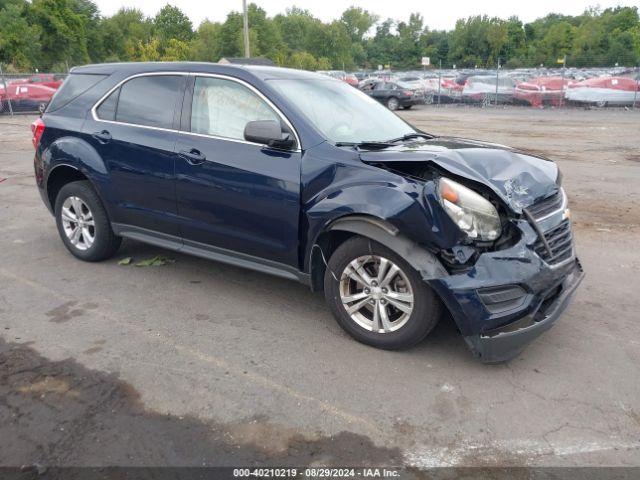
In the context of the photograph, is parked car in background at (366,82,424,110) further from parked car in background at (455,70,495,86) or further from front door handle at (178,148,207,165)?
front door handle at (178,148,207,165)

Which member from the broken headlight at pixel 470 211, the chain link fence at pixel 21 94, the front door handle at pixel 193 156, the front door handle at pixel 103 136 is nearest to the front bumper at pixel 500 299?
the broken headlight at pixel 470 211

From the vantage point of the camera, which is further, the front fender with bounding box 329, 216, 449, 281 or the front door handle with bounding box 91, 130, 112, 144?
the front door handle with bounding box 91, 130, 112, 144

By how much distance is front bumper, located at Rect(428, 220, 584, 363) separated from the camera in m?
3.35

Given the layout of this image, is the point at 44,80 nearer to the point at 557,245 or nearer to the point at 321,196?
the point at 321,196

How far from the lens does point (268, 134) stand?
4020 millimetres

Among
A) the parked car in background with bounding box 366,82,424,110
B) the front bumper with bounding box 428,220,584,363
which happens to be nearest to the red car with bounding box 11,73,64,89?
the parked car in background with bounding box 366,82,424,110

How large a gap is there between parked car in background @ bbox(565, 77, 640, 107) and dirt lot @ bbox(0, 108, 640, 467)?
79.2ft

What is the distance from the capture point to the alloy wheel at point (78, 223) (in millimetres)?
5426

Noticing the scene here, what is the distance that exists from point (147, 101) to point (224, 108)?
86cm

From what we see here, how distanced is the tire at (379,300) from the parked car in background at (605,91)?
87.9 ft

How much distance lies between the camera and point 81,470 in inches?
105

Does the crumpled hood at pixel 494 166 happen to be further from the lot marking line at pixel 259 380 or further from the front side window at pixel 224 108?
the lot marking line at pixel 259 380

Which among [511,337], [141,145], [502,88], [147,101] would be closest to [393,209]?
[511,337]

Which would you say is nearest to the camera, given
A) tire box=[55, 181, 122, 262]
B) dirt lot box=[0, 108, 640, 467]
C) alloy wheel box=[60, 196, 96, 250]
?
dirt lot box=[0, 108, 640, 467]
